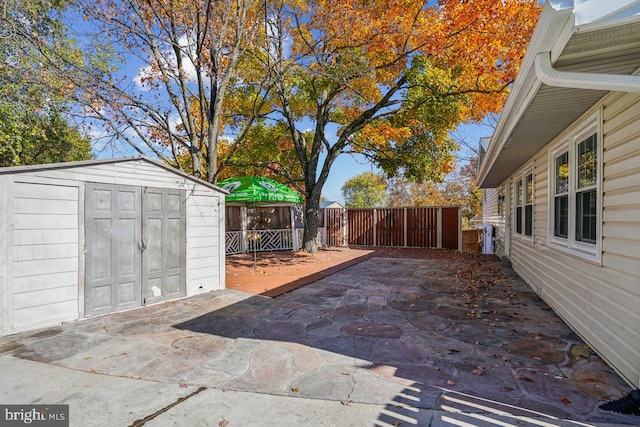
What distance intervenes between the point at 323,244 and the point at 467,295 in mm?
10065

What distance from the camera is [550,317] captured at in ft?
14.1

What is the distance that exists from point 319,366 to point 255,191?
749 cm

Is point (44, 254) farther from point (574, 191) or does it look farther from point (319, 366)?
point (574, 191)

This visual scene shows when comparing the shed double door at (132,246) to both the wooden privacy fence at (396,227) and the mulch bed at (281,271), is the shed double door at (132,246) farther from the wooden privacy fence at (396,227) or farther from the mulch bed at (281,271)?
the wooden privacy fence at (396,227)

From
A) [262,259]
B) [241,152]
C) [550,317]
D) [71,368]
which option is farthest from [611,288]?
[241,152]

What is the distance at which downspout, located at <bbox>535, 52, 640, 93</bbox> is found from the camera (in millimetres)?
2155

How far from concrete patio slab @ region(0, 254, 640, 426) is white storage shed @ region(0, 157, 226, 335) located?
0.37 meters

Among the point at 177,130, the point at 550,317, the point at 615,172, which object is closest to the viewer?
the point at 615,172

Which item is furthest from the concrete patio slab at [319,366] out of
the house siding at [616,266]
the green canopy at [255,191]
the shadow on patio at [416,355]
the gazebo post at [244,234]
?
the gazebo post at [244,234]

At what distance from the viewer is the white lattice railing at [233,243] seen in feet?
39.5

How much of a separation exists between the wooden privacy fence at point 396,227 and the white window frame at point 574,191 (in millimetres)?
8582

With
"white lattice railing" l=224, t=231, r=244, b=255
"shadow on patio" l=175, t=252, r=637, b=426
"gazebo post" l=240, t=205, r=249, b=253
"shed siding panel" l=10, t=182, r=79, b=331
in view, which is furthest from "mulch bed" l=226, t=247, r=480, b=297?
"shed siding panel" l=10, t=182, r=79, b=331

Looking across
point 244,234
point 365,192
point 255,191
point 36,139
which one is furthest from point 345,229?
point 365,192

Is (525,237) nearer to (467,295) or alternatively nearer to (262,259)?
(467,295)
